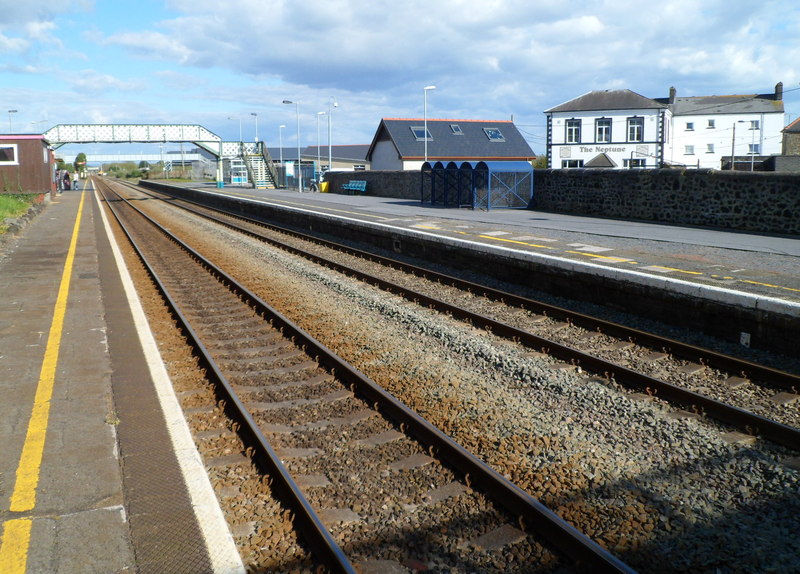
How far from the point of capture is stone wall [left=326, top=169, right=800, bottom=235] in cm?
1673

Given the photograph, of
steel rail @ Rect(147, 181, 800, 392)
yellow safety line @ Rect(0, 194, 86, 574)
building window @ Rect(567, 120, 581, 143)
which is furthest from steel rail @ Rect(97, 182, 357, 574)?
building window @ Rect(567, 120, 581, 143)

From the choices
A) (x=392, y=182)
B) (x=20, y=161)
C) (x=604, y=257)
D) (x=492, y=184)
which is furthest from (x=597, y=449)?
(x=20, y=161)

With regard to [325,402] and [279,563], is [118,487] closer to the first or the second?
[279,563]

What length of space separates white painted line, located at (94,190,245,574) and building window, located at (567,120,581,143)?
53.4m

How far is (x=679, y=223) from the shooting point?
19.5 metres

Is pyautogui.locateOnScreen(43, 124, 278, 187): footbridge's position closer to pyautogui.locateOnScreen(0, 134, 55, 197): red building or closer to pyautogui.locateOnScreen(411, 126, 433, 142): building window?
pyautogui.locateOnScreen(0, 134, 55, 197): red building

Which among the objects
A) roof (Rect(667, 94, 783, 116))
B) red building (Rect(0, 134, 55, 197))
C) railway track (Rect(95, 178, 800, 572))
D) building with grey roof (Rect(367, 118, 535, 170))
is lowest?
railway track (Rect(95, 178, 800, 572))

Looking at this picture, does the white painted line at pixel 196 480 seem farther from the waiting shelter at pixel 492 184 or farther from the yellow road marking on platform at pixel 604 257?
the waiting shelter at pixel 492 184

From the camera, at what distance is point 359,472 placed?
16.3ft

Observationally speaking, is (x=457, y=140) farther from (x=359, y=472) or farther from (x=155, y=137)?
(x=359, y=472)

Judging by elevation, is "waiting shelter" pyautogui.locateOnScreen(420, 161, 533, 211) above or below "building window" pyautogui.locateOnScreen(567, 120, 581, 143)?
below

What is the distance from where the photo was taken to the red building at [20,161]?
1540 inches

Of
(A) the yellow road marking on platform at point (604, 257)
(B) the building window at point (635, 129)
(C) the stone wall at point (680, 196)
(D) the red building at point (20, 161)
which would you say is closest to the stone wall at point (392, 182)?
(C) the stone wall at point (680, 196)

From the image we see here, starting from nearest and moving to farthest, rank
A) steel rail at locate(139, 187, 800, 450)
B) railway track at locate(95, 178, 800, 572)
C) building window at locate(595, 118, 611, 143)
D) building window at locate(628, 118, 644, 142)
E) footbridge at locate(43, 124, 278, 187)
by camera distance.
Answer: railway track at locate(95, 178, 800, 572)
steel rail at locate(139, 187, 800, 450)
building window at locate(628, 118, 644, 142)
footbridge at locate(43, 124, 278, 187)
building window at locate(595, 118, 611, 143)
